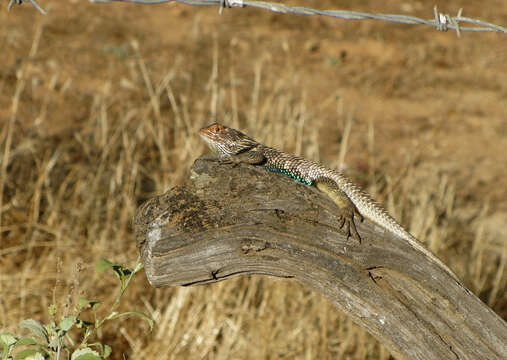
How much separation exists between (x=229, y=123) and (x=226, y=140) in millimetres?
2481

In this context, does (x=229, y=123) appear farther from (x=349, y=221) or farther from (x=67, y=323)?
(x=67, y=323)

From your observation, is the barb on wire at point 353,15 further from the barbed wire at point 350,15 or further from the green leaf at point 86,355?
the green leaf at point 86,355

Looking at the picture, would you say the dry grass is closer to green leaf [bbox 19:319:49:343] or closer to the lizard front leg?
green leaf [bbox 19:319:49:343]

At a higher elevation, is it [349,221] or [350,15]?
[350,15]

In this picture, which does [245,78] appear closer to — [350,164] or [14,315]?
[350,164]

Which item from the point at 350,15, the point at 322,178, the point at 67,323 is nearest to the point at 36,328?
the point at 67,323

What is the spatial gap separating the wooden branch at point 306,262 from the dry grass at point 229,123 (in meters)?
0.47

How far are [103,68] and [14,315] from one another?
6.30 meters

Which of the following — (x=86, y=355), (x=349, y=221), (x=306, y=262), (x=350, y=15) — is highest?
(x=350, y=15)

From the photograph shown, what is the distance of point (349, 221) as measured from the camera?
2.61 meters

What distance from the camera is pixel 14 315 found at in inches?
160

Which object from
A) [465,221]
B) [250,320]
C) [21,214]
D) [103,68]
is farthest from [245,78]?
[250,320]

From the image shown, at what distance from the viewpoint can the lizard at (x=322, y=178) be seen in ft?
8.79

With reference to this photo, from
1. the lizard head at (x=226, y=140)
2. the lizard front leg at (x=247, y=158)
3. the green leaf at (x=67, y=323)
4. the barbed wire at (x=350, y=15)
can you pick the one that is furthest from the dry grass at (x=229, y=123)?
the barbed wire at (x=350, y=15)
